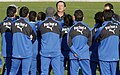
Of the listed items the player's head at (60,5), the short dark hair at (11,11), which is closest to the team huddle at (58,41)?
the short dark hair at (11,11)

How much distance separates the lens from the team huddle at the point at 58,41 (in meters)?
9.02

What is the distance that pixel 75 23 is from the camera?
9.16 metres

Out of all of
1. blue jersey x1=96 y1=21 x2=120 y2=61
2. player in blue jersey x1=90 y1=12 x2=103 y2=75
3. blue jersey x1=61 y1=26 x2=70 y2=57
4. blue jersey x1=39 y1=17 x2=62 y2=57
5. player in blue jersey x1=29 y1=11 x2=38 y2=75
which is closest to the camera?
blue jersey x1=96 y1=21 x2=120 y2=61

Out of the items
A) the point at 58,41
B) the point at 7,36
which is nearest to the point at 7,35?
the point at 7,36

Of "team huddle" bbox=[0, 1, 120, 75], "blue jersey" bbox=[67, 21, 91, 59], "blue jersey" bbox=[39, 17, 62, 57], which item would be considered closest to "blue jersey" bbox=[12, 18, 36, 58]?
"team huddle" bbox=[0, 1, 120, 75]

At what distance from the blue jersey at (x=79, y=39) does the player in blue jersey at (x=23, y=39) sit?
919 millimetres

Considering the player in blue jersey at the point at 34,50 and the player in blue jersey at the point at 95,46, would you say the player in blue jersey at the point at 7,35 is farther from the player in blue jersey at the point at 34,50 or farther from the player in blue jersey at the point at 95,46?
the player in blue jersey at the point at 95,46

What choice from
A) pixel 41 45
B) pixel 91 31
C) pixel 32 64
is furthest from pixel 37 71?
pixel 91 31

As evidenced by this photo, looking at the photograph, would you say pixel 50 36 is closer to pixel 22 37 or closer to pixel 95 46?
pixel 22 37

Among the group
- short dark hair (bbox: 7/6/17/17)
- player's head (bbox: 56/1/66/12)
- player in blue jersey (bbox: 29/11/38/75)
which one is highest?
player's head (bbox: 56/1/66/12)

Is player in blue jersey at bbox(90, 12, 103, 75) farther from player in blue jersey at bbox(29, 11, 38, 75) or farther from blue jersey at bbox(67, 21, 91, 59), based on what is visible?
player in blue jersey at bbox(29, 11, 38, 75)

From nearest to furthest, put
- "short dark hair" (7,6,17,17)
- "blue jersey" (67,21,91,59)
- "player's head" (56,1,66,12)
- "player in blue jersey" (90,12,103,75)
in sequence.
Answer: "blue jersey" (67,21,91,59) < "short dark hair" (7,6,17,17) < "player in blue jersey" (90,12,103,75) < "player's head" (56,1,66,12)

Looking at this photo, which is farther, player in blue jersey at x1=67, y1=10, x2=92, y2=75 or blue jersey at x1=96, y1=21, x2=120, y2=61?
player in blue jersey at x1=67, y1=10, x2=92, y2=75

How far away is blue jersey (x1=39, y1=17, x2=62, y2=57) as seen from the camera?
922 centimetres
